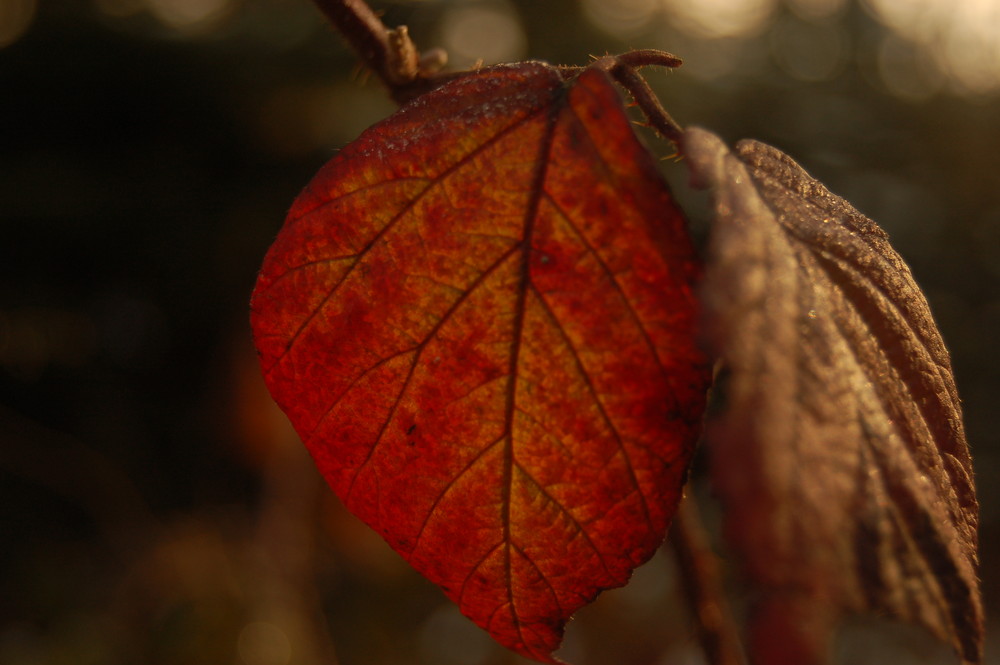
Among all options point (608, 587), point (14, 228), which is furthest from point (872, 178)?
point (608, 587)

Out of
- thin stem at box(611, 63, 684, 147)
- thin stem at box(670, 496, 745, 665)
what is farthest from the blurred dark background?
thin stem at box(611, 63, 684, 147)

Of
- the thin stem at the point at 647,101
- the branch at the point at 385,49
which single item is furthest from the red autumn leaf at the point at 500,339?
the branch at the point at 385,49

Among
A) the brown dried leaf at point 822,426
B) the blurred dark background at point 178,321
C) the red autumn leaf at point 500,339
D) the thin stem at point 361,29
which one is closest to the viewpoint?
the brown dried leaf at point 822,426

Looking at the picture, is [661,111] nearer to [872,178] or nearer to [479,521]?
[479,521]

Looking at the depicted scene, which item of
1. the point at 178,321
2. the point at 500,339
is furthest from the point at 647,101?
the point at 178,321

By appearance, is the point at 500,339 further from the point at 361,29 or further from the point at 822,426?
the point at 361,29

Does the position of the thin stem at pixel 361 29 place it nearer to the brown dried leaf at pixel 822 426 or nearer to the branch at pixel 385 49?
the branch at pixel 385 49
